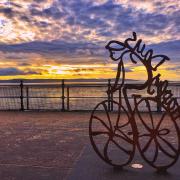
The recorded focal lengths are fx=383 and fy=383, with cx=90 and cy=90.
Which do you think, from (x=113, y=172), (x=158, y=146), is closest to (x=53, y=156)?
(x=113, y=172)

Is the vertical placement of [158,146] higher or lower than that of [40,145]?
higher

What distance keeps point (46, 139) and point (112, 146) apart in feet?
6.08

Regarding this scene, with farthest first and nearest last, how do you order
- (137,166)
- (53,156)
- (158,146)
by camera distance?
(53,156) → (137,166) → (158,146)

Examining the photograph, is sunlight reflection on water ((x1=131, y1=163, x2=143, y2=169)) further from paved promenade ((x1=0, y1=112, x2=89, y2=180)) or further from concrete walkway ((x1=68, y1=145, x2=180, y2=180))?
paved promenade ((x1=0, y1=112, x2=89, y2=180))

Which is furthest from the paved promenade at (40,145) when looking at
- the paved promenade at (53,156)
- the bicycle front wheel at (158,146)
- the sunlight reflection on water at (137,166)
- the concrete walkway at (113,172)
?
the bicycle front wheel at (158,146)

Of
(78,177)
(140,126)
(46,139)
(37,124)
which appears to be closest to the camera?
(78,177)

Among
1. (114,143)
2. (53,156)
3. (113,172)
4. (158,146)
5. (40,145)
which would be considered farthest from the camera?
(40,145)

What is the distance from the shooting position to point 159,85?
6062 millimetres

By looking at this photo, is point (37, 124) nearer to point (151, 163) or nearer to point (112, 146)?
point (112, 146)

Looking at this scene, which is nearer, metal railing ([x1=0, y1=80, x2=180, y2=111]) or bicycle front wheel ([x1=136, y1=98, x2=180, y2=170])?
bicycle front wheel ([x1=136, y1=98, x2=180, y2=170])

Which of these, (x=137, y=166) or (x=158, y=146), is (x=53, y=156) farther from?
(x=158, y=146)

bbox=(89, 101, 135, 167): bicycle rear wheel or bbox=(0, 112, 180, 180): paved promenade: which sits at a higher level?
bbox=(89, 101, 135, 167): bicycle rear wheel

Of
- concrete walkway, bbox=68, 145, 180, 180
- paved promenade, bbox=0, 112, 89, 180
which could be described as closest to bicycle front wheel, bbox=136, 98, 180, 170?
concrete walkway, bbox=68, 145, 180, 180

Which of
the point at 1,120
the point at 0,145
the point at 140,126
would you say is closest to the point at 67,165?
the point at 0,145
